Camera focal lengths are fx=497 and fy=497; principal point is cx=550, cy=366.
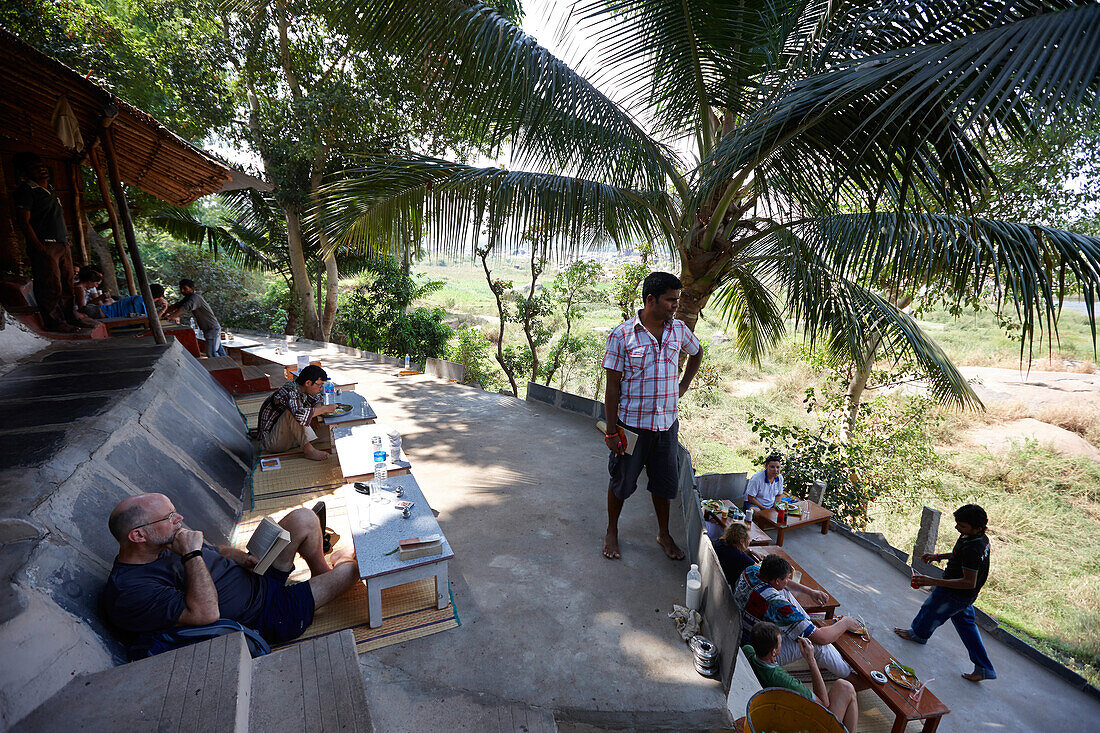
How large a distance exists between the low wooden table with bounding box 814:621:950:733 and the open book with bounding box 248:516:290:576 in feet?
12.2

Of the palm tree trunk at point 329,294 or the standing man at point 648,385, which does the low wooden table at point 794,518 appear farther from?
the palm tree trunk at point 329,294

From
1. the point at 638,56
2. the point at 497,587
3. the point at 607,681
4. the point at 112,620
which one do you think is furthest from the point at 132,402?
the point at 638,56

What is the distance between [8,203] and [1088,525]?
19597 millimetres

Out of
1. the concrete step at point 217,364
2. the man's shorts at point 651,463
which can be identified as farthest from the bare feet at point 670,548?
the concrete step at point 217,364

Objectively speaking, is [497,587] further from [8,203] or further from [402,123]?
[402,123]

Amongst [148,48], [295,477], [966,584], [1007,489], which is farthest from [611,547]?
[1007,489]

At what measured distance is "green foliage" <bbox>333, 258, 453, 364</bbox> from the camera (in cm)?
1576

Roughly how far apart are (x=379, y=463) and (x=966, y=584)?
4828 mm

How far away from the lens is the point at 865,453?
30.1 feet

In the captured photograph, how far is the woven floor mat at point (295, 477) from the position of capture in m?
4.46

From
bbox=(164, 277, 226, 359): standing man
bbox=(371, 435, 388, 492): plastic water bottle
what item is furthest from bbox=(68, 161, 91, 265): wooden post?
bbox=(371, 435, 388, 492): plastic water bottle

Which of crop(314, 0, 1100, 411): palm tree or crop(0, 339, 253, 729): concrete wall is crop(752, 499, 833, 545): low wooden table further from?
crop(0, 339, 253, 729): concrete wall

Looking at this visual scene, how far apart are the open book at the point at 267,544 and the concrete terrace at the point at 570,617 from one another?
2.45 ft

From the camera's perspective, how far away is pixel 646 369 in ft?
11.0
